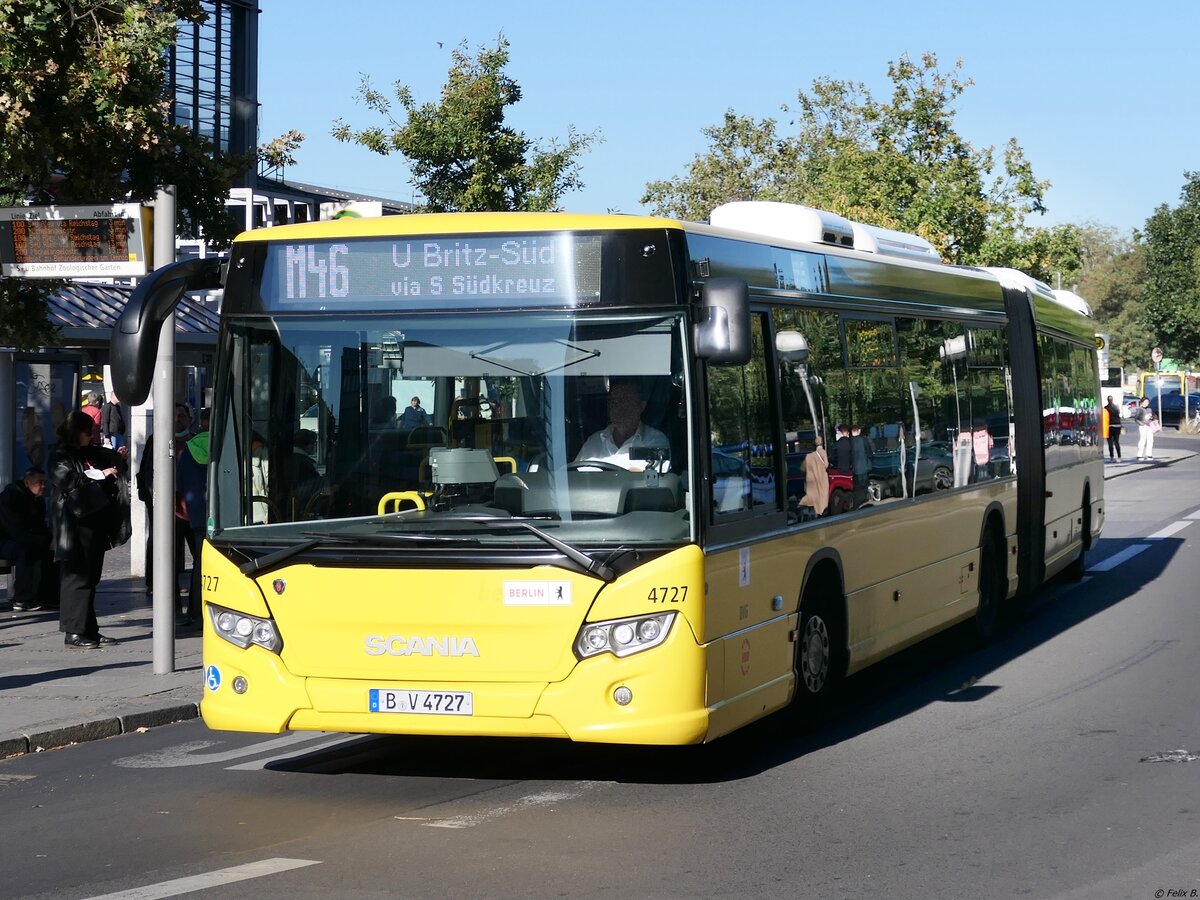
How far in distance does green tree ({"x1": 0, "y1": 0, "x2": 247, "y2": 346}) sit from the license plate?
622 cm

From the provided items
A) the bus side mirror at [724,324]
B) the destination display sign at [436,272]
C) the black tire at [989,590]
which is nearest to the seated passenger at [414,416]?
the destination display sign at [436,272]

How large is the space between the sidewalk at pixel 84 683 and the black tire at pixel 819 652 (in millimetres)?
3840

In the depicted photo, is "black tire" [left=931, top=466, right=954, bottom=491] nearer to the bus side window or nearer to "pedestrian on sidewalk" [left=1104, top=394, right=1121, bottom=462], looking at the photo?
the bus side window

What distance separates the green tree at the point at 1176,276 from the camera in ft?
267

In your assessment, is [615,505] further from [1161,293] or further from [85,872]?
[1161,293]

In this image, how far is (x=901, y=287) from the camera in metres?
11.4

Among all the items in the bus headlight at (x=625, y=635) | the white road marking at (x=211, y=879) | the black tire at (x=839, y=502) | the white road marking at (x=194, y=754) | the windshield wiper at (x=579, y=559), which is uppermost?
the black tire at (x=839, y=502)

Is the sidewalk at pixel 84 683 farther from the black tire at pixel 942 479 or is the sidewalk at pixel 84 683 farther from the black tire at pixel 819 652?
the black tire at pixel 942 479

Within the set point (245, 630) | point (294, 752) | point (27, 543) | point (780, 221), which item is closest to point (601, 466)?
point (245, 630)

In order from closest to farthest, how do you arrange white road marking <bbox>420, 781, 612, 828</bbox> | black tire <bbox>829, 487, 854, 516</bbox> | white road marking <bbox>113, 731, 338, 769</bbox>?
white road marking <bbox>420, 781, 612, 828</bbox>, white road marking <bbox>113, 731, 338, 769</bbox>, black tire <bbox>829, 487, 854, 516</bbox>

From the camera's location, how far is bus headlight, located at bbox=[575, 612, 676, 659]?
7410mm

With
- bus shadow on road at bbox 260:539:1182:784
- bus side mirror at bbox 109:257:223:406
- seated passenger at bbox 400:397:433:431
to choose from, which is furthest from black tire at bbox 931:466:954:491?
bus side mirror at bbox 109:257:223:406

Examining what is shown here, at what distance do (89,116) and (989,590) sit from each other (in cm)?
773

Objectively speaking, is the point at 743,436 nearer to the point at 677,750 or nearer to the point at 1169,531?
the point at 677,750
